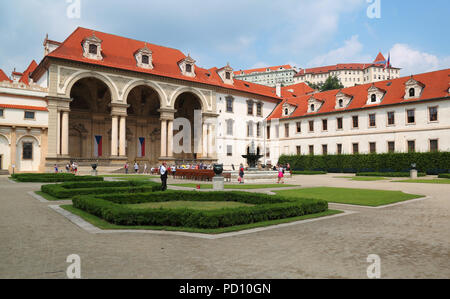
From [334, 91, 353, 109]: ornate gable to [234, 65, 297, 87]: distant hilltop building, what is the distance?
11116cm

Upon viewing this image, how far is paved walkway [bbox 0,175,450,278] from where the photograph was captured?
5164 millimetres

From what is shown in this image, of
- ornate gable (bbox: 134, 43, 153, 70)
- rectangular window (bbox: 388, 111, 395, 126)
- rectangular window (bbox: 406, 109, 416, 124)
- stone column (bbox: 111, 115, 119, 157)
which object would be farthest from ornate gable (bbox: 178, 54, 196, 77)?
rectangular window (bbox: 406, 109, 416, 124)

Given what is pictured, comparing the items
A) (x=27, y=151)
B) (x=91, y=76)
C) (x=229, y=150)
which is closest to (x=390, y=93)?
(x=229, y=150)

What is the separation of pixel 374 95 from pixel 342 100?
4960 mm

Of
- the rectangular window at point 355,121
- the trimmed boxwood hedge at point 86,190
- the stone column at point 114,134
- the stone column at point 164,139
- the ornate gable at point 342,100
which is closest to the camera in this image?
the trimmed boxwood hedge at point 86,190

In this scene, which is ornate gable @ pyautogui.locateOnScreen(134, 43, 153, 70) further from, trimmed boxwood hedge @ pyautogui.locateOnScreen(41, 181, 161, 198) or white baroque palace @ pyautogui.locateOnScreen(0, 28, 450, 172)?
trimmed boxwood hedge @ pyautogui.locateOnScreen(41, 181, 161, 198)

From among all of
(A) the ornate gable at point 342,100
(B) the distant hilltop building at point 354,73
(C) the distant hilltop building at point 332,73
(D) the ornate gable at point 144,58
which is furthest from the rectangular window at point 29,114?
(B) the distant hilltop building at point 354,73

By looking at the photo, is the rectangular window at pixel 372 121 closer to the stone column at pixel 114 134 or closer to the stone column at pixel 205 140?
the stone column at pixel 205 140

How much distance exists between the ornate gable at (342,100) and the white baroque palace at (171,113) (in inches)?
5.7

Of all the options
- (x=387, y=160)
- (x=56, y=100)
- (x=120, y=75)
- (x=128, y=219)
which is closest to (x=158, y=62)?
(x=120, y=75)

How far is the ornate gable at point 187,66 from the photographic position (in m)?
48.8

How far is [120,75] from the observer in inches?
1641

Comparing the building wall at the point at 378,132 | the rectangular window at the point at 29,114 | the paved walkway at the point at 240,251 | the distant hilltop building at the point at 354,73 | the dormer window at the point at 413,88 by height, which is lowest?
the paved walkway at the point at 240,251
